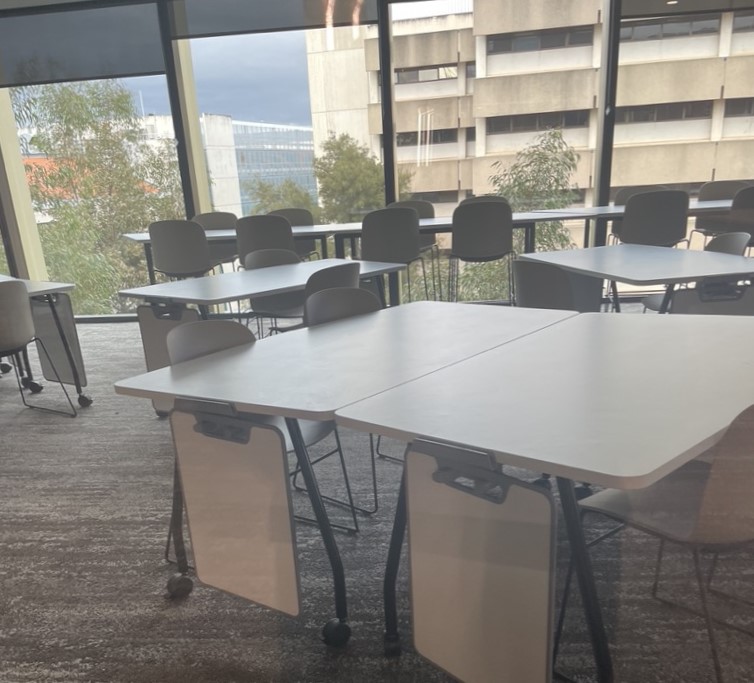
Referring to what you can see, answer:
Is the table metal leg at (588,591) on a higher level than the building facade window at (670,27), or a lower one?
lower

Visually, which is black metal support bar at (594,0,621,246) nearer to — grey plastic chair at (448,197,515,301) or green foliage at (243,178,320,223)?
grey plastic chair at (448,197,515,301)

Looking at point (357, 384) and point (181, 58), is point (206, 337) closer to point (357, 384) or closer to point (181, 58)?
point (357, 384)

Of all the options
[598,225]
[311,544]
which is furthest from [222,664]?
[598,225]

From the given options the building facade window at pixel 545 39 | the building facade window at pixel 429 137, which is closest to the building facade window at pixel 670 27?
the building facade window at pixel 545 39

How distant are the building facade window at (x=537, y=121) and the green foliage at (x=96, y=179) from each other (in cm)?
318

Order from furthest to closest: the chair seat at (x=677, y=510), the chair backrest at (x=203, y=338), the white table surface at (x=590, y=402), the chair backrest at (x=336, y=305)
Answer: the chair backrest at (x=336, y=305), the chair backrest at (x=203, y=338), the chair seat at (x=677, y=510), the white table surface at (x=590, y=402)

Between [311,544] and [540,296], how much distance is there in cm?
147

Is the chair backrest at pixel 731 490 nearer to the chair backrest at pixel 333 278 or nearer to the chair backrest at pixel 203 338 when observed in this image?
the chair backrest at pixel 203 338

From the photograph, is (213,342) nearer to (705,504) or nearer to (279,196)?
(705,504)

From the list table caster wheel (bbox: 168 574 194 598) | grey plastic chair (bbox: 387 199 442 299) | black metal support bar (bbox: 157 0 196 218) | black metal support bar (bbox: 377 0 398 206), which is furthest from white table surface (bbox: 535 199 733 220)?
table caster wheel (bbox: 168 574 194 598)

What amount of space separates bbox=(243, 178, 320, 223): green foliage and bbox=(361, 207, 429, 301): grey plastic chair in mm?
1422

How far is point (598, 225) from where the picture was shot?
539 centimetres

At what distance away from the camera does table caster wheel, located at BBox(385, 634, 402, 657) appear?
1.67 metres

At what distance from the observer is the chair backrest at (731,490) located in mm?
1097
